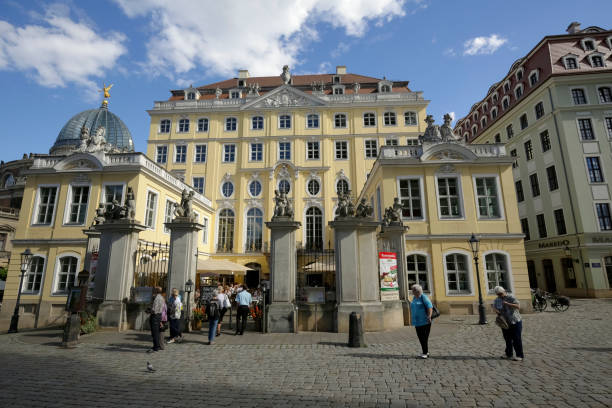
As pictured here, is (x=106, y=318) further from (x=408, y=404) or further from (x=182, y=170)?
(x=182, y=170)

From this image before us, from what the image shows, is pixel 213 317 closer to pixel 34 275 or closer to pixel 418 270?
pixel 418 270

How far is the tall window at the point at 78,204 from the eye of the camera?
19203 millimetres

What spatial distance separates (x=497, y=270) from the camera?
1702 cm

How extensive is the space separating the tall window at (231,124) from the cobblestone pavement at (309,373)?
1060 inches

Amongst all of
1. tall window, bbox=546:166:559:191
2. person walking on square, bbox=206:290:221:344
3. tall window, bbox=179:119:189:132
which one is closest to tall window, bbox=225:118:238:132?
tall window, bbox=179:119:189:132

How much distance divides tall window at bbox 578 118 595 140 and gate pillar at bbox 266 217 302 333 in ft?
88.6

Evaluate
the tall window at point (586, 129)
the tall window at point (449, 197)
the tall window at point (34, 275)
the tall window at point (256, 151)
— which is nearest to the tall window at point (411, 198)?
the tall window at point (449, 197)

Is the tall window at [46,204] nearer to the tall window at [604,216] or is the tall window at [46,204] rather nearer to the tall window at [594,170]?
the tall window at [604,216]

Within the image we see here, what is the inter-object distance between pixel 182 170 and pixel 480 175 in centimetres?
2739

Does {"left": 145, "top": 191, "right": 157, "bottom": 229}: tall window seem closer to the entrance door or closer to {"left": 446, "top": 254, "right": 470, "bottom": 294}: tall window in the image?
{"left": 446, "top": 254, "right": 470, "bottom": 294}: tall window

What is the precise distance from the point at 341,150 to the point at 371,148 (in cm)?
308

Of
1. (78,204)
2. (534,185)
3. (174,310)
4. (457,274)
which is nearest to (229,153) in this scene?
(78,204)

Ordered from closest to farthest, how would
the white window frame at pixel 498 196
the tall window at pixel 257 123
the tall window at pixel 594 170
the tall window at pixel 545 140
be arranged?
the white window frame at pixel 498 196 < the tall window at pixel 594 170 < the tall window at pixel 545 140 < the tall window at pixel 257 123

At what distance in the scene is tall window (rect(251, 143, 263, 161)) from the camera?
32844mm
